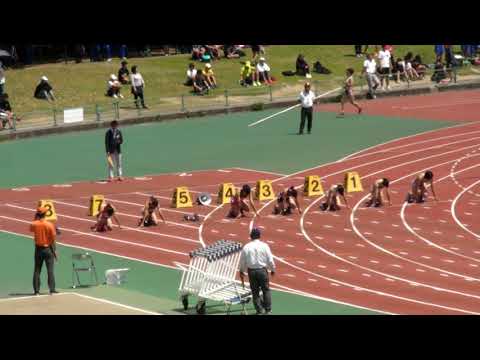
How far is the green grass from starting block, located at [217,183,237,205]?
47.8ft

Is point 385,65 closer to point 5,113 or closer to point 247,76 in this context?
point 247,76

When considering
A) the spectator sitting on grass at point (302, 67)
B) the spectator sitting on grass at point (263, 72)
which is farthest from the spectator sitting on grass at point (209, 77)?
the spectator sitting on grass at point (302, 67)

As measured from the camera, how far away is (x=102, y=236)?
78.2ft

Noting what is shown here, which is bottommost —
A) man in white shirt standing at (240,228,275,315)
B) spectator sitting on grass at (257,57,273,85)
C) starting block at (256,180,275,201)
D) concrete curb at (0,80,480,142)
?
starting block at (256,180,275,201)

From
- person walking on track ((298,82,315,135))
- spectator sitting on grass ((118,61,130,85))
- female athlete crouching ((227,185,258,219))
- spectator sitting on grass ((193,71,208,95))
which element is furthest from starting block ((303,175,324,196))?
spectator sitting on grass ((118,61,130,85))

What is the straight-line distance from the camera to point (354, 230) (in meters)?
23.8

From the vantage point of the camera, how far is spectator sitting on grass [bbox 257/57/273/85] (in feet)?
148

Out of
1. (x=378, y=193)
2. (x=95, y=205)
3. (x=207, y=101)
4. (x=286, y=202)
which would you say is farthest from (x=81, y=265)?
(x=207, y=101)

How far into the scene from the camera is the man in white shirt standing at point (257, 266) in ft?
48.7

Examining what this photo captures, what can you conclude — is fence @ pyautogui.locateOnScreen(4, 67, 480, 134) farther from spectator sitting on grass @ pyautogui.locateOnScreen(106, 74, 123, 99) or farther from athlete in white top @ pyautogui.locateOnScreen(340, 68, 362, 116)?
athlete in white top @ pyautogui.locateOnScreen(340, 68, 362, 116)

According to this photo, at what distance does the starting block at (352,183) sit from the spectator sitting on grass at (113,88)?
16002mm

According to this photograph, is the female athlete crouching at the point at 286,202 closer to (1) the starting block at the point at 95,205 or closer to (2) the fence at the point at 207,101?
(1) the starting block at the point at 95,205
